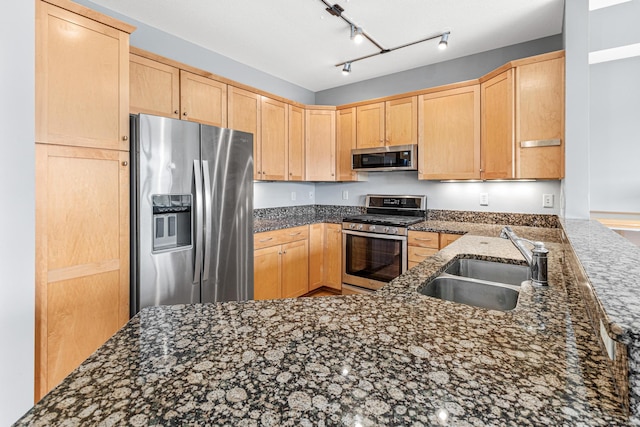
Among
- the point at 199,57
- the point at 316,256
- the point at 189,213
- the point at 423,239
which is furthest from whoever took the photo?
the point at 316,256

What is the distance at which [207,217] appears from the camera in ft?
7.47

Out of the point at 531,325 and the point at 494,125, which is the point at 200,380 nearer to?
the point at 531,325

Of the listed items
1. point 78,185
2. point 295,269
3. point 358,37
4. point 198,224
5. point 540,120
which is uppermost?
point 358,37

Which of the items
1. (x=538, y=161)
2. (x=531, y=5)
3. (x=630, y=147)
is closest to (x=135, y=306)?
(x=538, y=161)

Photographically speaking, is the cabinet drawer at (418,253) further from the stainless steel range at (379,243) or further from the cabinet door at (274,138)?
the cabinet door at (274,138)

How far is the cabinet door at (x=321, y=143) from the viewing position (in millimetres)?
3865

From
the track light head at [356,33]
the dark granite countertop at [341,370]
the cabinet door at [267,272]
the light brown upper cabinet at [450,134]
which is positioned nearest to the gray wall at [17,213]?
the dark granite countertop at [341,370]

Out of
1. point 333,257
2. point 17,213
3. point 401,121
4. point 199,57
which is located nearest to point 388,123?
point 401,121

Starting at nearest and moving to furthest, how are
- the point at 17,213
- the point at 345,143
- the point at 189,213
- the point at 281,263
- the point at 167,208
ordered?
the point at 17,213 < the point at 167,208 < the point at 189,213 < the point at 281,263 < the point at 345,143

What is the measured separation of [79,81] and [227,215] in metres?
1.22

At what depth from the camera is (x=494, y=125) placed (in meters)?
2.74

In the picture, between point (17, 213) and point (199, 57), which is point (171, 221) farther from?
point (199, 57)

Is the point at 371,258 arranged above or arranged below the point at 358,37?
below

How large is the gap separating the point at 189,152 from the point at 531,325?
7.06 feet
